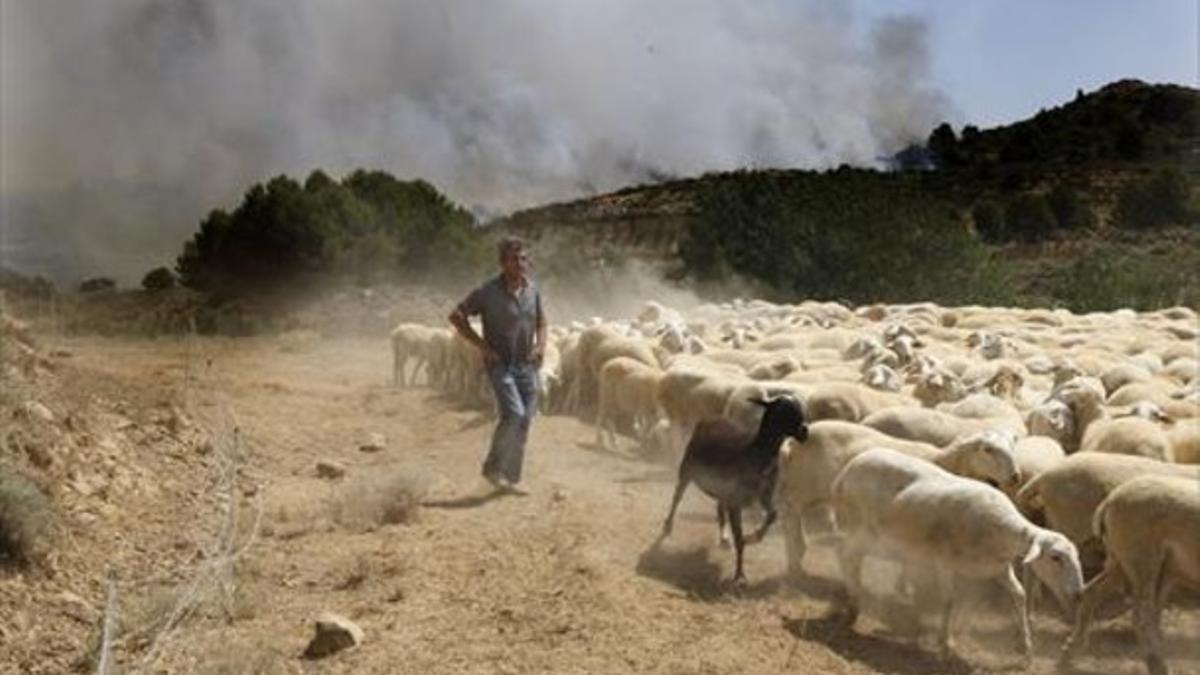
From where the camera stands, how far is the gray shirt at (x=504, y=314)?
11453 millimetres

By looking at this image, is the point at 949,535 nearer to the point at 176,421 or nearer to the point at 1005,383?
the point at 1005,383

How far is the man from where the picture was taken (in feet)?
37.3

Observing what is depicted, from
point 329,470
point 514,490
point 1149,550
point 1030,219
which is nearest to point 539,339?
point 514,490

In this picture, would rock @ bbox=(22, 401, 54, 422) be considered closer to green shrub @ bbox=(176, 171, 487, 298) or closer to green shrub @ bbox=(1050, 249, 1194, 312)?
green shrub @ bbox=(176, 171, 487, 298)

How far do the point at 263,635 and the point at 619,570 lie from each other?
8.37 ft

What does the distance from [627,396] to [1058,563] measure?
8345 millimetres

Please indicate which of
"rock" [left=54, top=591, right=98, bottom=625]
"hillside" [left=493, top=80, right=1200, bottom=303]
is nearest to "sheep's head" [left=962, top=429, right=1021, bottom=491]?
"rock" [left=54, top=591, right=98, bottom=625]

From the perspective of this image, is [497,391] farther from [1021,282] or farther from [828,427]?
[1021,282]

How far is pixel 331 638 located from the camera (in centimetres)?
698

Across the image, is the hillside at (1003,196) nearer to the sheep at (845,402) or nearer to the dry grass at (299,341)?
the dry grass at (299,341)

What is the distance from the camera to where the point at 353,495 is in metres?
10.2

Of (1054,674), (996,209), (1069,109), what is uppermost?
(1069,109)

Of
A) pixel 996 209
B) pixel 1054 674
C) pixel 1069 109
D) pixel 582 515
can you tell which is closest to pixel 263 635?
pixel 582 515

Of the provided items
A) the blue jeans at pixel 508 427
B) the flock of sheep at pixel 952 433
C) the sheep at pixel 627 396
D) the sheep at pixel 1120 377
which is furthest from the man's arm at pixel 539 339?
the sheep at pixel 1120 377
